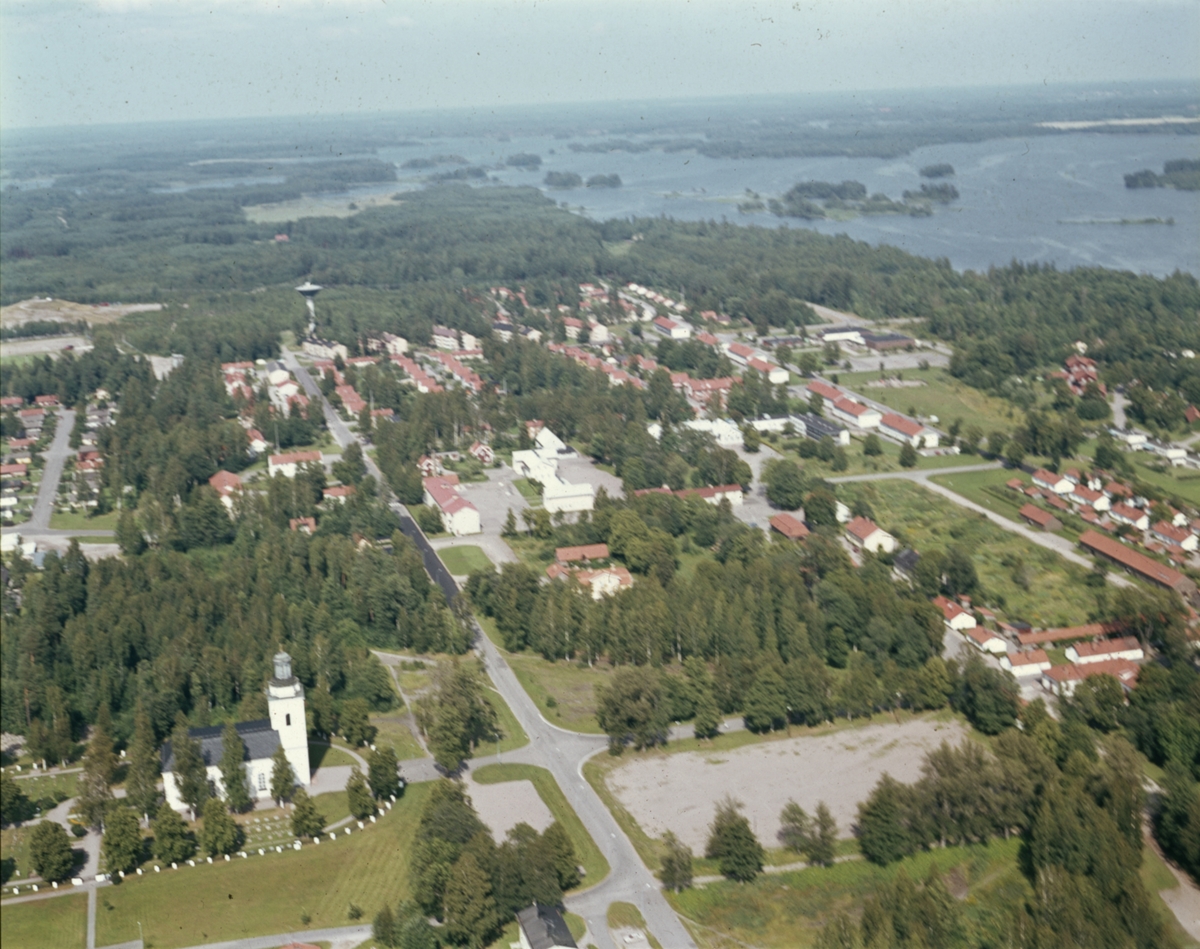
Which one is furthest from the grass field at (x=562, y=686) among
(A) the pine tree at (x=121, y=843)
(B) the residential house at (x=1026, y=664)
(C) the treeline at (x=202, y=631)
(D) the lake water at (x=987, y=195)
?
(D) the lake water at (x=987, y=195)

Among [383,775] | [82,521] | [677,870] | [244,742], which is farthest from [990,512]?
[82,521]

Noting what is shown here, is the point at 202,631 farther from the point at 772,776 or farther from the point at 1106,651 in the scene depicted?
the point at 1106,651

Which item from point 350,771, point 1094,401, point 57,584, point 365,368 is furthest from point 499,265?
point 350,771

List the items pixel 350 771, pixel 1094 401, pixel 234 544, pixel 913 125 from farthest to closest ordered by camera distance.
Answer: pixel 913 125
pixel 1094 401
pixel 234 544
pixel 350 771

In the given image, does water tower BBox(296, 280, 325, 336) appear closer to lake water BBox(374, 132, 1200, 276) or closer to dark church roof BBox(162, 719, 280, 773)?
lake water BBox(374, 132, 1200, 276)

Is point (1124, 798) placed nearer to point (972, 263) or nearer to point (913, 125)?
point (972, 263)

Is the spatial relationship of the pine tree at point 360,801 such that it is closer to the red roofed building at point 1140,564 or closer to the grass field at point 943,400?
the red roofed building at point 1140,564
